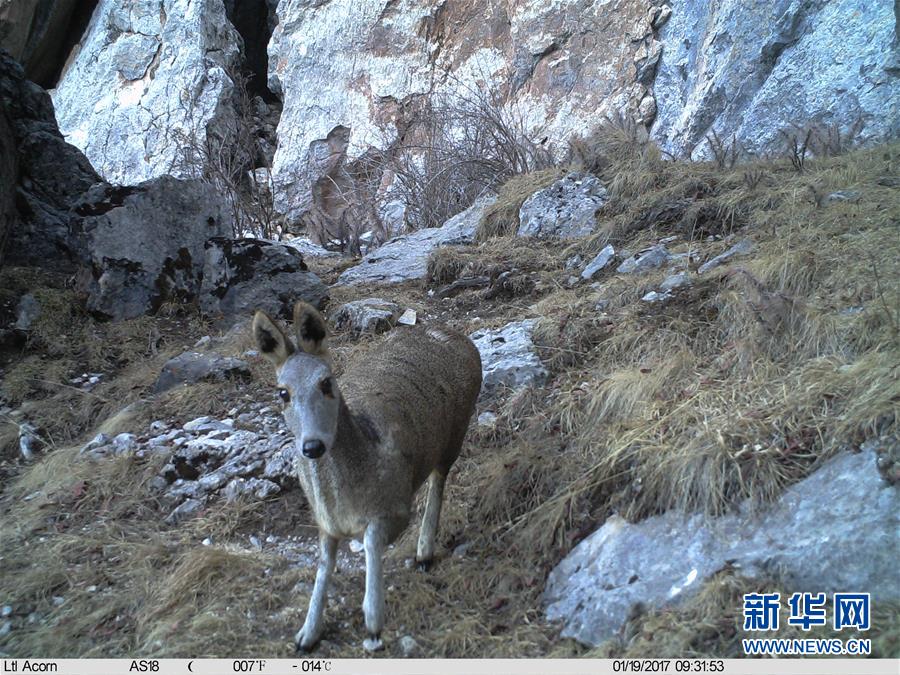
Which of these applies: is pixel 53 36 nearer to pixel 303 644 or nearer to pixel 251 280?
pixel 251 280

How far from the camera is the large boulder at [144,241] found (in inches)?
290

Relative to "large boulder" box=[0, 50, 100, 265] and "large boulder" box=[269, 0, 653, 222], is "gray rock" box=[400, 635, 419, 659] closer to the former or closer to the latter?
"large boulder" box=[0, 50, 100, 265]

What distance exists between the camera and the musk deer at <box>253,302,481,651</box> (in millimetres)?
3191

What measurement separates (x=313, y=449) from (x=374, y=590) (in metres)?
0.74

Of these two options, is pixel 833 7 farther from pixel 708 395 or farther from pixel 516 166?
pixel 708 395

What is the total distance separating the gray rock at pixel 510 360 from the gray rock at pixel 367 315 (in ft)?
3.43

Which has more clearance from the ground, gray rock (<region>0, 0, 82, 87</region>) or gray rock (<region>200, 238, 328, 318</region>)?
gray rock (<region>0, 0, 82, 87</region>)

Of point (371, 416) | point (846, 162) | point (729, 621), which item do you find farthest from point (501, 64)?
point (729, 621)

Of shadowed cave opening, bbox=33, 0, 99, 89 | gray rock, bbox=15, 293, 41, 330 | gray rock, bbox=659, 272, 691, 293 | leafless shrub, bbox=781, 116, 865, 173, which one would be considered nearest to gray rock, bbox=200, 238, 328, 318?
gray rock, bbox=15, 293, 41, 330

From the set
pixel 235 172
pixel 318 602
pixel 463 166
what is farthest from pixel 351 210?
pixel 318 602

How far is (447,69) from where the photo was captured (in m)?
15.7

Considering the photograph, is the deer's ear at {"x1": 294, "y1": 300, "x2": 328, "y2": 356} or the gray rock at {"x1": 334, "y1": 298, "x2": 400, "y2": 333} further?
the gray rock at {"x1": 334, "y1": 298, "x2": 400, "y2": 333}

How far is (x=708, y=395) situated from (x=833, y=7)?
7.86 meters

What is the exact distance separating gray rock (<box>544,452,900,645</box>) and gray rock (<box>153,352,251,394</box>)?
340 cm
